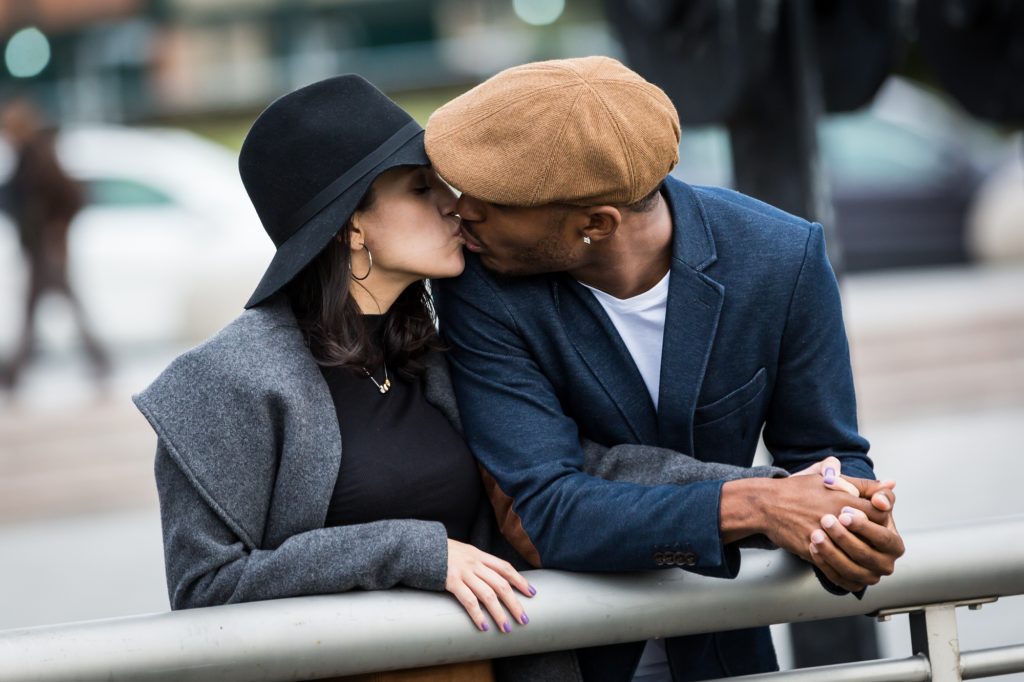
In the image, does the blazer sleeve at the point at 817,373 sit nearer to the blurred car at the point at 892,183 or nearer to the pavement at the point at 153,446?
the pavement at the point at 153,446

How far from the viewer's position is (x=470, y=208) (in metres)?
2.29

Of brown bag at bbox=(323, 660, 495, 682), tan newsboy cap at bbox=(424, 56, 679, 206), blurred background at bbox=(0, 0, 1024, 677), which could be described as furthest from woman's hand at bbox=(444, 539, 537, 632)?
blurred background at bbox=(0, 0, 1024, 677)

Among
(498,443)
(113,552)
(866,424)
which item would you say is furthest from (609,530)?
(866,424)

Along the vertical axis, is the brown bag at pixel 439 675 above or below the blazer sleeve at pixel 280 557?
below

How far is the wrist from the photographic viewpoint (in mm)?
1997

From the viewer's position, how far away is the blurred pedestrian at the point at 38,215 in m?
9.58

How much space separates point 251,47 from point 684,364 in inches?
880

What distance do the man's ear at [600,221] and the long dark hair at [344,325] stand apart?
0.37 metres

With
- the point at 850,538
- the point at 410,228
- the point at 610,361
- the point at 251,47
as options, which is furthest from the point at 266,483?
the point at 251,47

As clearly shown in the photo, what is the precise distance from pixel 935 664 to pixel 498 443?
78 cm

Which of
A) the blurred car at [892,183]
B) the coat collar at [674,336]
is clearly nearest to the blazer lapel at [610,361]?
the coat collar at [674,336]

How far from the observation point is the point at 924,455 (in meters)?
7.93

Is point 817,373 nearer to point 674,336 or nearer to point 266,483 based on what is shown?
point 674,336

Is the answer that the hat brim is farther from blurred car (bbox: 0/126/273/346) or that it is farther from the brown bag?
blurred car (bbox: 0/126/273/346)
